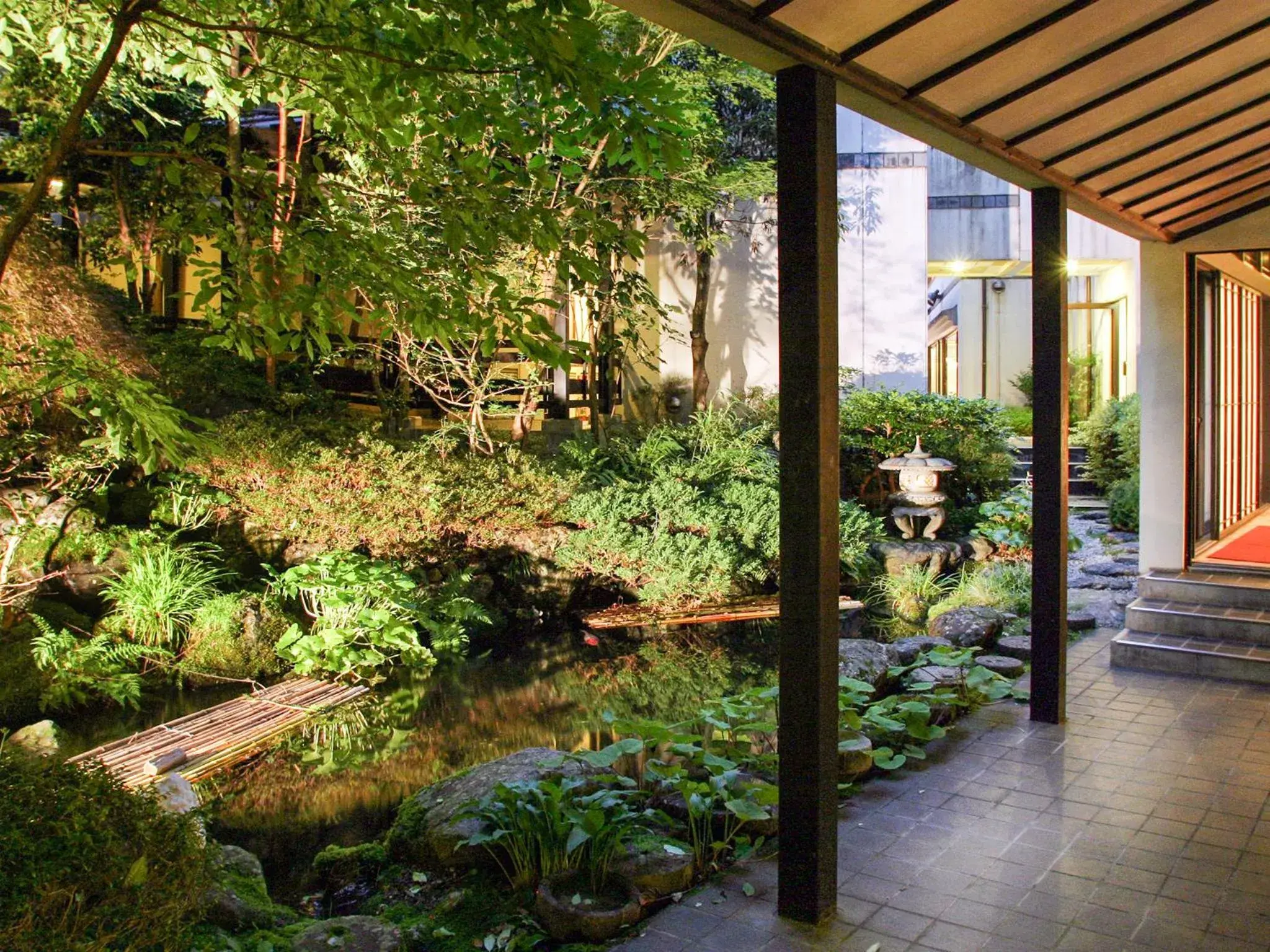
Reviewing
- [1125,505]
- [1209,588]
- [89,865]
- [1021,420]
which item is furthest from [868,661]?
[1021,420]

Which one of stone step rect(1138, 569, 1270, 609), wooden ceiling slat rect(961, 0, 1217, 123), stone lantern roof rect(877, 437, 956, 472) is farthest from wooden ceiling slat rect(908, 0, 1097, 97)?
stone lantern roof rect(877, 437, 956, 472)

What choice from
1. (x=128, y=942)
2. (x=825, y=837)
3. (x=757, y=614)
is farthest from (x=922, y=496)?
(x=128, y=942)

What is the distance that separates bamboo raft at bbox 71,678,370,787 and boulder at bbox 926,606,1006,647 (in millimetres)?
4742

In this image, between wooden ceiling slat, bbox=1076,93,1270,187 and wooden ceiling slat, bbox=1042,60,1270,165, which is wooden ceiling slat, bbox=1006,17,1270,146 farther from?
wooden ceiling slat, bbox=1076,93,1270,187

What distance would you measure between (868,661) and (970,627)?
163 centimetres

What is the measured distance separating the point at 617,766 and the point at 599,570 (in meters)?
4.64

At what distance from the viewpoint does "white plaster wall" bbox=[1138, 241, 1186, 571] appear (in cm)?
820

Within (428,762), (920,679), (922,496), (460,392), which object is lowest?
(428,762)

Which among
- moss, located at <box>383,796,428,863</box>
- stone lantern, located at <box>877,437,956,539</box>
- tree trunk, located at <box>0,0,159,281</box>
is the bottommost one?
moss, located at <box>383,796,428,863</box>

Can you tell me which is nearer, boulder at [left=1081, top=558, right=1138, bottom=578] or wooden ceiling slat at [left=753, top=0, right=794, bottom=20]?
wooden ceiling slat at [left=753, top=0, right=794, bottom=20]

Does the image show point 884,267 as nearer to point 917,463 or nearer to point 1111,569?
point 917,463

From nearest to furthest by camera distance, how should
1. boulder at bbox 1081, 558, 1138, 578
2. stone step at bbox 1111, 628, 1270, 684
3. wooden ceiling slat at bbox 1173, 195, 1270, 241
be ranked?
1. stone step at bbox 1111, 628, 1270, 684
2. wooden ceiling slat at bbox 1173, 195, 1270, 241
3. boulder at bbox 1081, 558, 1138, 578

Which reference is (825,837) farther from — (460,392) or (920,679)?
(460,392)

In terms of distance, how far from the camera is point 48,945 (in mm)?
2516
